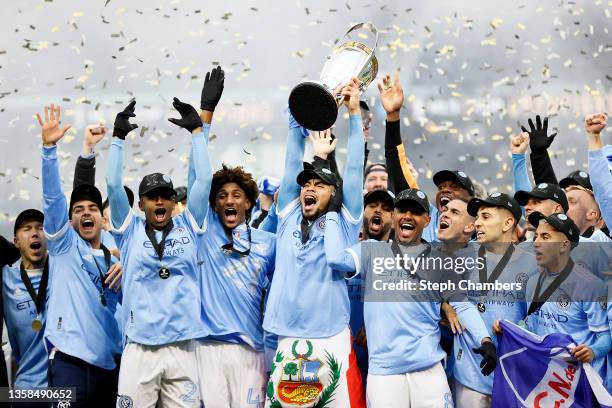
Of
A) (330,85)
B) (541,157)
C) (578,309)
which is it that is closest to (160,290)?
(330,85)

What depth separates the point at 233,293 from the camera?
5492 mm

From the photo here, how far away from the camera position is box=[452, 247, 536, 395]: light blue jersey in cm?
526

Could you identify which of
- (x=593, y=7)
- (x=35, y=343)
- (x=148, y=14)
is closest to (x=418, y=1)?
(x=593, y=7)

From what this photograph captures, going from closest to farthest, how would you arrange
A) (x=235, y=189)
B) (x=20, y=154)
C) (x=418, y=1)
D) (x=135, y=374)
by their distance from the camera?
(x=135, y=374) → (x=235, y=189) → (x=20, y=154) → (x=418, y=1)

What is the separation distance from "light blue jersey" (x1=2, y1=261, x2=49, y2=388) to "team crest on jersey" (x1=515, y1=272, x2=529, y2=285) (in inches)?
114

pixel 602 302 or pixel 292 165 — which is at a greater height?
pixel 292 165

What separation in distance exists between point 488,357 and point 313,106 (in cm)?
171

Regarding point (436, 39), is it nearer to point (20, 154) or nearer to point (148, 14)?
point (148, 14)

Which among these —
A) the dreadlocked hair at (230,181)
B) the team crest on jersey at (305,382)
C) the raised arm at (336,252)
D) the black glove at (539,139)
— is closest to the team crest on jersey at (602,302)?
the raised arm at (336,252)

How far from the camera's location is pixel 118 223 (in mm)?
5434

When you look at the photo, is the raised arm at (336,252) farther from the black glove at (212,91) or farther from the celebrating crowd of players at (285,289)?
the black glove at (212,91)

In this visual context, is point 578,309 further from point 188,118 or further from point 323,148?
point 188,118

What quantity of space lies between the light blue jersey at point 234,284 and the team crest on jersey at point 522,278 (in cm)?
150

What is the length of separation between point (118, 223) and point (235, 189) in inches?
29.6
